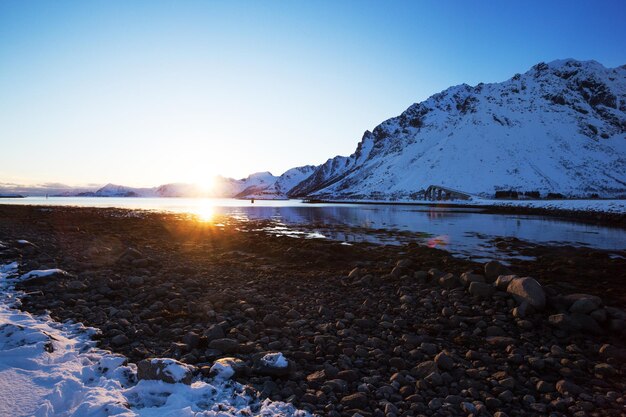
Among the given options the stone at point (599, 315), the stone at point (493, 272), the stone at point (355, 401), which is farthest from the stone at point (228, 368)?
the stone at point (493, 272)

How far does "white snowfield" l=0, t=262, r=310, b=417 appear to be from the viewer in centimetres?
507

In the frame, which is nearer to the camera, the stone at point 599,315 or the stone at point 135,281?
Result: the stone at point 599,315

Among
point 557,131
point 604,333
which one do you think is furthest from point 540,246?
point 557,131

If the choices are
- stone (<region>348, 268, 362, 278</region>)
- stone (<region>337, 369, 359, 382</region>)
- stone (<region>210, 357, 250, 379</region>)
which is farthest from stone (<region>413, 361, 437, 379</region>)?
stone (<region>348, 268, 362, 278</region>)

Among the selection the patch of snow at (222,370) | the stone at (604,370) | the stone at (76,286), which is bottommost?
the stone at (604,370)

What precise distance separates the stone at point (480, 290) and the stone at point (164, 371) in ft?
31.3

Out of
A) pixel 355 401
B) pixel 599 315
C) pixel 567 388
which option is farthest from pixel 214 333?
pixel 599 315

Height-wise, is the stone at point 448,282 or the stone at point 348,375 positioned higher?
the stone at point 448,282

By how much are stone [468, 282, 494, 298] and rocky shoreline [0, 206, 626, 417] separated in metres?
0.05

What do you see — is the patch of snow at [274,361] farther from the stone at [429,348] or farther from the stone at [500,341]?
the stone at [500,341]

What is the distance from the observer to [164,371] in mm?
5910

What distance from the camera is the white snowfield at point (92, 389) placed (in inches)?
200

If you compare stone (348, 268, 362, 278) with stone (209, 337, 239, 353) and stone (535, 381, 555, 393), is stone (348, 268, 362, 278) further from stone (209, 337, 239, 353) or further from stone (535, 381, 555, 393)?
stone (535, 381, 555, 393)

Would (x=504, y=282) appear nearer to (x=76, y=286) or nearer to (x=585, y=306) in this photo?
(x=585, y=306)
